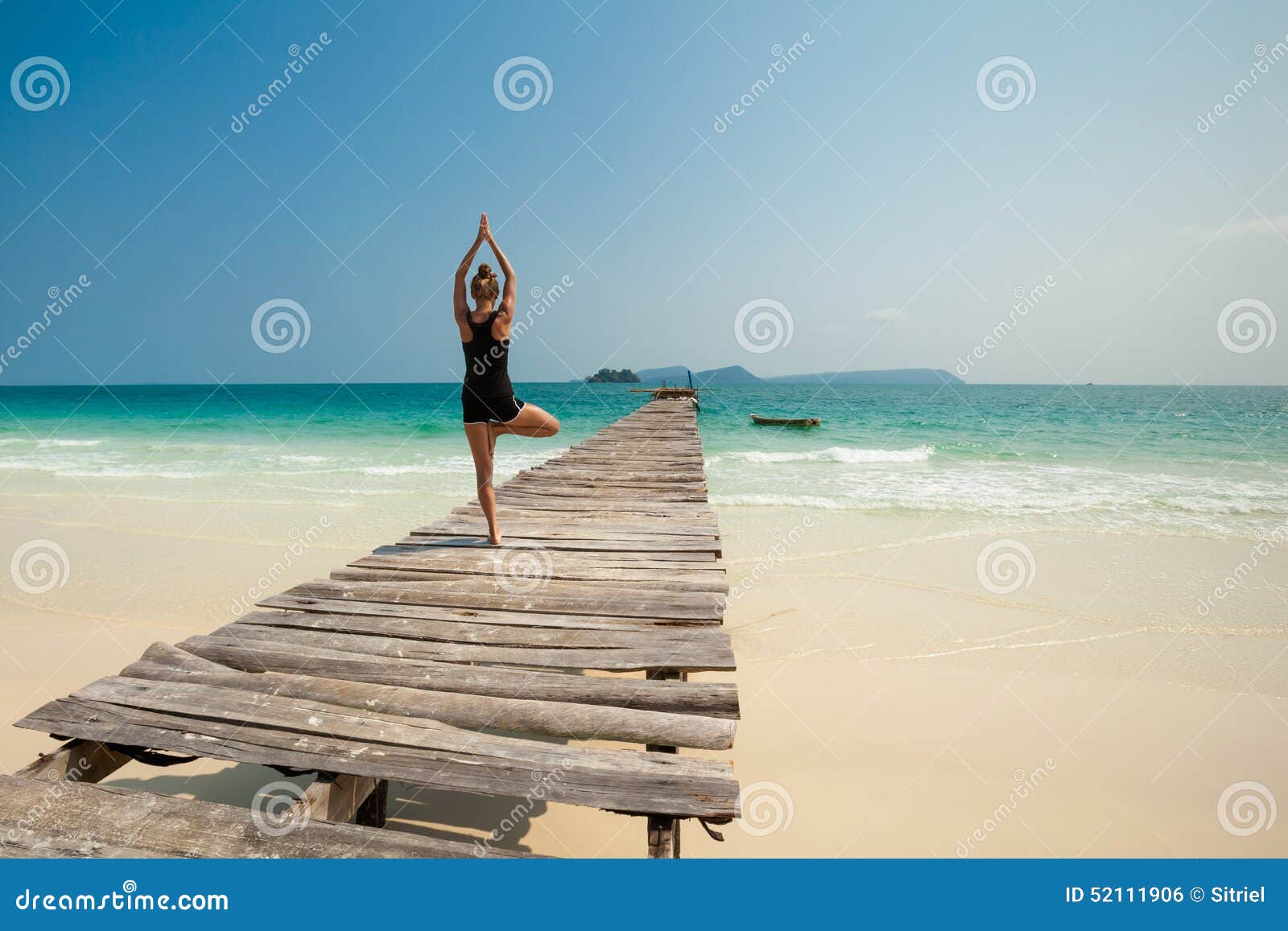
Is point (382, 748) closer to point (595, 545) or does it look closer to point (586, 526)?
point (595, 545)

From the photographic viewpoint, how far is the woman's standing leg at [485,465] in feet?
16.6

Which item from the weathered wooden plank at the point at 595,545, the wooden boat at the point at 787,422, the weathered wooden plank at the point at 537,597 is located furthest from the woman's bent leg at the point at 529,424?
the wooden boat at the point at 787,422

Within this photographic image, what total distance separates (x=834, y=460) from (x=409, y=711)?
21.1 m

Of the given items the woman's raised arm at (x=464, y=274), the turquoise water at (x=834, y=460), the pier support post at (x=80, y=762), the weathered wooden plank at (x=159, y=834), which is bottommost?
the weathered wooden plank at (x=159, y=834)

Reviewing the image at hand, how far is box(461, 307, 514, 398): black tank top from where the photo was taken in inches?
192

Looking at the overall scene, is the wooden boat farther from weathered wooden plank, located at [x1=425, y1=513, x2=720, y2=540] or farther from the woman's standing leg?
the woman's standing leg

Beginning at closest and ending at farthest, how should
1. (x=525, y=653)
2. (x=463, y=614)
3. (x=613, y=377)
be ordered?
(x=525, y=653), (x=463, y=614), (x=613, y=377)

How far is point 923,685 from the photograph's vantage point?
5.14 m

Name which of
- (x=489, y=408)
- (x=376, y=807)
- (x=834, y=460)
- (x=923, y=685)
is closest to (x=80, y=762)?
(x=376, y=807)

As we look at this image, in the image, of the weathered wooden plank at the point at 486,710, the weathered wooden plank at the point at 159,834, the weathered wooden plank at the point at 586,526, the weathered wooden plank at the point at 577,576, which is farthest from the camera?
the weathered wooden plank at the point at 586,526

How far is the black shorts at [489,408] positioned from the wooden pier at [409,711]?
119cm

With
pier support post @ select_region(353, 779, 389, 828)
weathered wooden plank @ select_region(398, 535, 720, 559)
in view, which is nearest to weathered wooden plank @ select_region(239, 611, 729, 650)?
pier support post @ select_region(353, 779, 389, 828)

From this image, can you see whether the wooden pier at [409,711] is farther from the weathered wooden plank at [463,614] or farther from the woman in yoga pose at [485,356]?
the woman in yoga pose at [485,356]

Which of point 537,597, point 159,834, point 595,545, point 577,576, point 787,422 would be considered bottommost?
point 159,834
